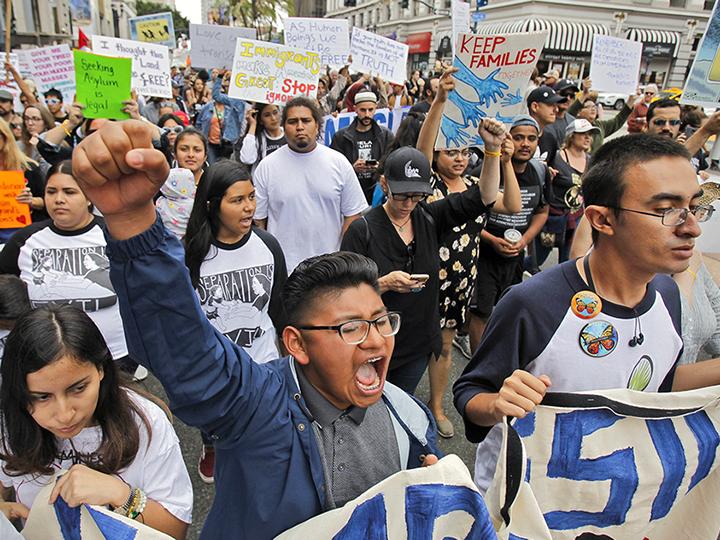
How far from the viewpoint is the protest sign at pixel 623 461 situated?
1.54m

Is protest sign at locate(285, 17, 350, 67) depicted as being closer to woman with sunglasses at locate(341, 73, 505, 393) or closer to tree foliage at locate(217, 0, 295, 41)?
woman with sunglasses at locate(341, 73, 505, 393)

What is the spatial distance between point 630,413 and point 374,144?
4.68 meters

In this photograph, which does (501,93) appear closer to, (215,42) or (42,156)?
(42,156)

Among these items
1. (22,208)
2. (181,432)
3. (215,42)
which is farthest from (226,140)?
(181,432)

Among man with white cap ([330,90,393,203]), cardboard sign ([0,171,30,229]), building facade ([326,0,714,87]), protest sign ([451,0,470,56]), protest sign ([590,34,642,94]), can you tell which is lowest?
cardboard sign ([0,171,30,229])

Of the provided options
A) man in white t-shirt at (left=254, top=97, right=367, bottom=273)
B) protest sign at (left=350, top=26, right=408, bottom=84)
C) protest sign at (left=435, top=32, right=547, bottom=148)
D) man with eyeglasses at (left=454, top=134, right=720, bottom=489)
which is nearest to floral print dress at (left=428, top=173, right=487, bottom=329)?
protest sign at (left=435, top=32, right=547, bottom=148)

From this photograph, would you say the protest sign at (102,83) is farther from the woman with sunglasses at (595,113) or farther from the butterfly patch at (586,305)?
the woman with sunglasses at (595,113)

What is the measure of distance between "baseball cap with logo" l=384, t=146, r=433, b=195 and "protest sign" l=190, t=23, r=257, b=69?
6348 mm

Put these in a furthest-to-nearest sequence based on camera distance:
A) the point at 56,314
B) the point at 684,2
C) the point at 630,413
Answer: the point at 684,2 → the point at 56,314 → the point at 630,413

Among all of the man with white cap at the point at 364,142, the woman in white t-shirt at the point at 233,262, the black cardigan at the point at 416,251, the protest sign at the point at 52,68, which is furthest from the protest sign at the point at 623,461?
the protest sign at the point at 52,68

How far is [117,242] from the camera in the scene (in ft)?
3.37

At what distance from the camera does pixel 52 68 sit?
7.23 m

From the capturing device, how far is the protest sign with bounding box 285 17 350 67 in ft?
25.9

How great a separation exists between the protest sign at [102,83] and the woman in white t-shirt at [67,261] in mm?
2463
